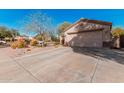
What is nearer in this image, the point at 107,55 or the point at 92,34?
the point at 107,55

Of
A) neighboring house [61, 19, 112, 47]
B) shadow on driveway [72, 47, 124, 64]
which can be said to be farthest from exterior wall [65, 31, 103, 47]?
shadow on driveway [72, 47, 124, 64]

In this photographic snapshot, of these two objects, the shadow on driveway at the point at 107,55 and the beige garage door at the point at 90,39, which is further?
the beige garage door at the point at 90,39

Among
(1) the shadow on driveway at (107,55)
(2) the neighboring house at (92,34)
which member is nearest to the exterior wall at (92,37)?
(2) the neighboring house at (92,34)

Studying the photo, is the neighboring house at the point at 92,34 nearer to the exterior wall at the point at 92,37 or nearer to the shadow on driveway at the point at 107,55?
the exterior wall at the point at 92,37

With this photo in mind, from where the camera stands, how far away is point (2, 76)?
322 cm

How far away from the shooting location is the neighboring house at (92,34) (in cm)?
1050

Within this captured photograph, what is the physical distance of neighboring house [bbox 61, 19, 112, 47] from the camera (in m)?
10.5

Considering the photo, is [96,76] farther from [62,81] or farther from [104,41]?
[104,41]

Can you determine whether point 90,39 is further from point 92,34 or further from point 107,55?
point 107,55

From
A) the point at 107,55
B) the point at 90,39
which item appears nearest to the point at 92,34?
the point at 90,39

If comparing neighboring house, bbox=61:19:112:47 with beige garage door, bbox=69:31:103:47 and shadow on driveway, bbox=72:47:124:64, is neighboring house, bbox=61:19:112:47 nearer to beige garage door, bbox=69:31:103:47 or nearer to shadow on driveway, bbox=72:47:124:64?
beige garage door, bbox=69:31:103:47

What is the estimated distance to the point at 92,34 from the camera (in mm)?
10750
